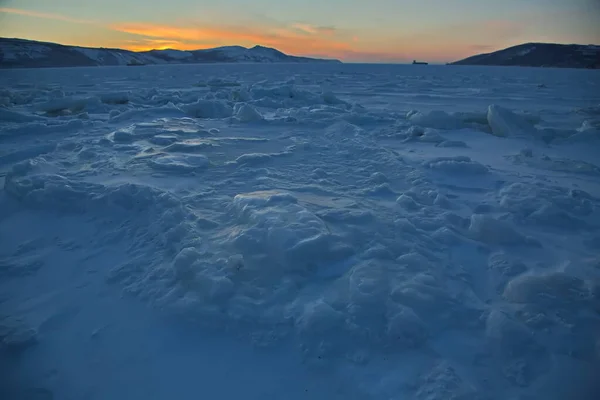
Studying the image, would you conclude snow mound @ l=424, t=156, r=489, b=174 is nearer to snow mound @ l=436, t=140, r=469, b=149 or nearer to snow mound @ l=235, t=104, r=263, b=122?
snow mound @ l=436, t=140, r=469, b=149

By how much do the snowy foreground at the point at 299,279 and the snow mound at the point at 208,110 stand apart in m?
5.35

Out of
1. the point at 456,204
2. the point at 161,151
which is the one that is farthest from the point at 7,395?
the point at 161,151

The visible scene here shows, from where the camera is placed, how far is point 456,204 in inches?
155

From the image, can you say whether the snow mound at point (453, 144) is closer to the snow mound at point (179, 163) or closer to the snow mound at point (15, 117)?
the snow mound at point (179, 163)

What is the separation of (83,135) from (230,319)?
706 centimetres

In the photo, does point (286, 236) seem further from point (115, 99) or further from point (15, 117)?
point (115, 99)

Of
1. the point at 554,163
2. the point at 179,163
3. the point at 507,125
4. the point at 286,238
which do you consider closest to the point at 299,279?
the point at 286,238

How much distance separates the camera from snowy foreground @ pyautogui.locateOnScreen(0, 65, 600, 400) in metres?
1.94

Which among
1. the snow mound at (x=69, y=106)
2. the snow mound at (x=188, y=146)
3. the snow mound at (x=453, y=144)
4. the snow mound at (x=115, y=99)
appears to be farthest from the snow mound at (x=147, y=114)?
the snow mound at (x=453, y=144)

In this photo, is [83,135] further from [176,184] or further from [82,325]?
[82,325]

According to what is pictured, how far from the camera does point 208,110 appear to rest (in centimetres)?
1063

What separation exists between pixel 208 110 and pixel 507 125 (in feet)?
26.8

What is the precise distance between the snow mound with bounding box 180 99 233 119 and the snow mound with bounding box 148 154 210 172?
5.18m

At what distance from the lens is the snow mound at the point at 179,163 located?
5066 millimetres
